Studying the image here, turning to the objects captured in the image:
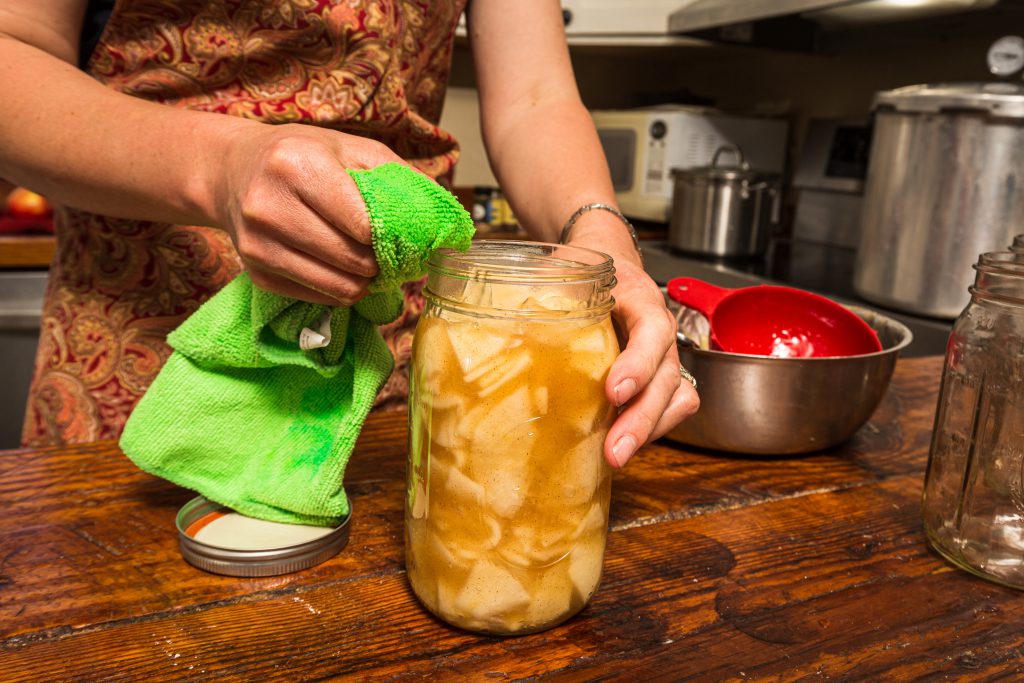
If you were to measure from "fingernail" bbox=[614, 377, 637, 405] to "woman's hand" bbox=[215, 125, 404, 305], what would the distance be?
0.15 m

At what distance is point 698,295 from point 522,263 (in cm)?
36

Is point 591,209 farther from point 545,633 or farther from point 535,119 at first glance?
point 545,633

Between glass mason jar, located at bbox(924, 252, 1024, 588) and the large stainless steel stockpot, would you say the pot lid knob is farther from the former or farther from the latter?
glass mason jar, located at bbox(924, 252, 1024, 588)

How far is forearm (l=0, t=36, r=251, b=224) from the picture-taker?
1.75 ft

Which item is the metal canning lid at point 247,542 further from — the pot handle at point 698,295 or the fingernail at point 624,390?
the pot handle at point 698,295

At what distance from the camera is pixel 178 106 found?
80 cm

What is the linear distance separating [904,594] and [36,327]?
1.96 metres

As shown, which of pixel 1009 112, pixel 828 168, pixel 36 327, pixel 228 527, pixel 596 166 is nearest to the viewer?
pixel 228 527

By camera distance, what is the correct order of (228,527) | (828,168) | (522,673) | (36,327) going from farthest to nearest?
(828,168)
(36,327)
(228,527)
(522,673)

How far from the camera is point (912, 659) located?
18.2 inches

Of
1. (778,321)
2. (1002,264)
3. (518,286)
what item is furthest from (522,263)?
(778,321)

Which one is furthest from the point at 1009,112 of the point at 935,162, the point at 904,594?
the point at 904,594

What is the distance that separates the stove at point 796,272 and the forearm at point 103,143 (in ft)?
4.31

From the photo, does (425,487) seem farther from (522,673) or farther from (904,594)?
(904,594)
